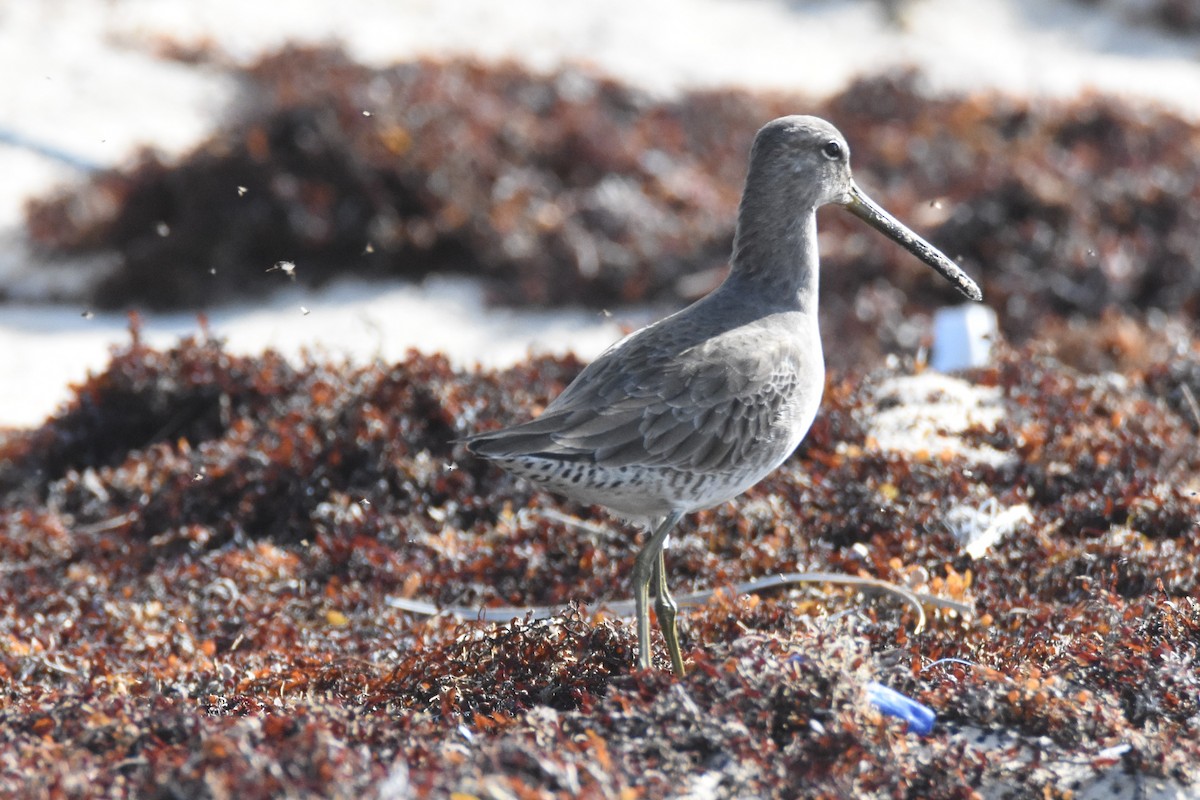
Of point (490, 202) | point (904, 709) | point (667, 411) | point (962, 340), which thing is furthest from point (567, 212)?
point (904, 709)

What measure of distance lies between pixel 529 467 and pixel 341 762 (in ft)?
3.80

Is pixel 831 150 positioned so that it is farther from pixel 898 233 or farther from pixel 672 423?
pixel 672 423

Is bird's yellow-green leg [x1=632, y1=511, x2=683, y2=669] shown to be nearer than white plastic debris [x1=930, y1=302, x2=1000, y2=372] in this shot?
Yes

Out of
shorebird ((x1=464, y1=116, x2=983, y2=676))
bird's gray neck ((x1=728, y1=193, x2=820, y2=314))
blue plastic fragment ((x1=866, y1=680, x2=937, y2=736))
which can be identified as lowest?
blue plastic fragment ((x1=866, y1=680, x2=937, y2=736))

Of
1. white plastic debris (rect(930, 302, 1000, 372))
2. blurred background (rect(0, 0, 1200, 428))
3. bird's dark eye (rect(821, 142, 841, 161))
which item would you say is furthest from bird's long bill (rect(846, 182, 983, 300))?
blurred background (rect(0, 0, 1200, 428))

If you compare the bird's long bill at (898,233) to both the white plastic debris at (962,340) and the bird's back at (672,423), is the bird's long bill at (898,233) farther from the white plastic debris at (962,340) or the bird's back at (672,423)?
the white plastic debris at (962,340)

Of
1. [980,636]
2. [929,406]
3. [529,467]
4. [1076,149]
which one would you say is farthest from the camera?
[1076,149]

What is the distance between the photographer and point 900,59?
1638 centimetres

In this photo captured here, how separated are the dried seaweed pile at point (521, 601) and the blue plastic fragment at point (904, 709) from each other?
1.8 inches

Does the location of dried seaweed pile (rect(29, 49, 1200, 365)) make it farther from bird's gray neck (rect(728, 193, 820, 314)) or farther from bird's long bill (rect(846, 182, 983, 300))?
bird's gray neck (rect(728, 193, 820, 314))

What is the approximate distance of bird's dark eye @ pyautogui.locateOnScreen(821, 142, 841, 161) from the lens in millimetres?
4590

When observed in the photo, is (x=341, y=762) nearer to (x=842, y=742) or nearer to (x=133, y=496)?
(x=842, y=742)

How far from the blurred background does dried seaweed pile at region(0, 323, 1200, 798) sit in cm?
131

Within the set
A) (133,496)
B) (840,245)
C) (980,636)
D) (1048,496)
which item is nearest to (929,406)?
(1048,496)
